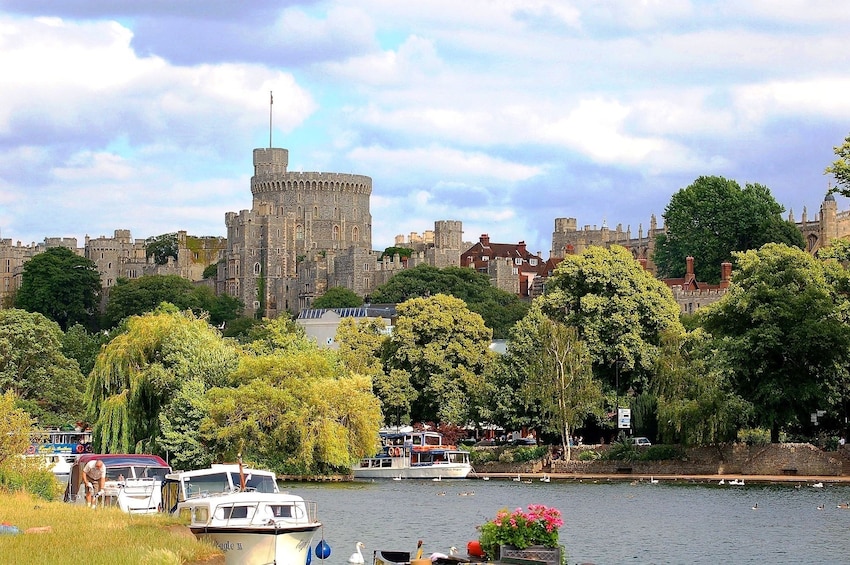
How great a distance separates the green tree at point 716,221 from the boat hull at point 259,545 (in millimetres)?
119846

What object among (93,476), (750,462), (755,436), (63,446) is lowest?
(93,476)

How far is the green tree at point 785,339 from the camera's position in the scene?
72.9 meters

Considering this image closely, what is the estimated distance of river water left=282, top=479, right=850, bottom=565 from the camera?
49.4m

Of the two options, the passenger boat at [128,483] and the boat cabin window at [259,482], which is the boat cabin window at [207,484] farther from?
the passenger boat at [128,483]

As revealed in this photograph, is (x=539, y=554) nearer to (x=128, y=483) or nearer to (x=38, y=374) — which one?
(x=128, y=483)

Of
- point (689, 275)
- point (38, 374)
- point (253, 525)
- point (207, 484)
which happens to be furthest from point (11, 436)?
point (689, 275)

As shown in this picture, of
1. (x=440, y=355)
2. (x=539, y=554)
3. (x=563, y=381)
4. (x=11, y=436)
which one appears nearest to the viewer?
(x=539, y=554)

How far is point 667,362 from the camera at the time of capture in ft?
263

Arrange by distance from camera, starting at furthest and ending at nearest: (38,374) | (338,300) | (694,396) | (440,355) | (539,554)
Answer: (338,300) < (38,374) < (440,355) < (694,396) < (539,554)

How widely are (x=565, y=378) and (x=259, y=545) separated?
43.5 metres

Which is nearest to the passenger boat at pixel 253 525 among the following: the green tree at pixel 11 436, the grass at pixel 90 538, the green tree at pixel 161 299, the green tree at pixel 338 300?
the grass at pixel 90 538

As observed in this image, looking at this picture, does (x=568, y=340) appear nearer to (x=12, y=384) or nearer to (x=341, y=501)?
(x=341, y=501)

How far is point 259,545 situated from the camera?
130 ft

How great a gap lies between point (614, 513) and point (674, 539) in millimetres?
8125
